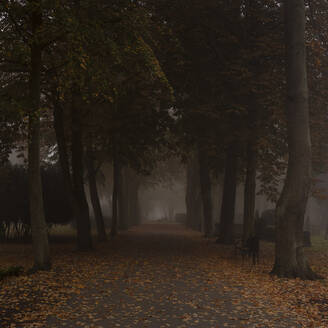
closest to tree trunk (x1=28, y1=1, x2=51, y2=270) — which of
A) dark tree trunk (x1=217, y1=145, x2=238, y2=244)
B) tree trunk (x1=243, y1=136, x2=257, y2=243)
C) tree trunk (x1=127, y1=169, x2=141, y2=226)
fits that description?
tree trunk (x1=243, y1=136, x2=257, y2=243)

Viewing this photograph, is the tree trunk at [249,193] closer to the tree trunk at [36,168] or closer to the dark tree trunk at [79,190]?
the dark tree trunk at [79,190]

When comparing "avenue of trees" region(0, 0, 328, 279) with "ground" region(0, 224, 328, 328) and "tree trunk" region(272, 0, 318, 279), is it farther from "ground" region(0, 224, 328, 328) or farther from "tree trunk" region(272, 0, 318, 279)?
"ground" region(0, 224, 328, 328)

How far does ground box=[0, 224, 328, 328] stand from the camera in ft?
26.2

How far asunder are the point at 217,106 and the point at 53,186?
419 inches

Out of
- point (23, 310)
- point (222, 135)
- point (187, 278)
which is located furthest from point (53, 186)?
point (23, 310)

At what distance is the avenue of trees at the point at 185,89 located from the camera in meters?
12.9

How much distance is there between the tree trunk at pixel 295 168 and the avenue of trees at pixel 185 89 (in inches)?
1.1

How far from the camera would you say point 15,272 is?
38.6 feet

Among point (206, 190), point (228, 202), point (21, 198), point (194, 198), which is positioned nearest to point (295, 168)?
point (228, 202)

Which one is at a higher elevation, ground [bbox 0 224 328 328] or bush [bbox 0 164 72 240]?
bush [bbox 0 164 72 240]

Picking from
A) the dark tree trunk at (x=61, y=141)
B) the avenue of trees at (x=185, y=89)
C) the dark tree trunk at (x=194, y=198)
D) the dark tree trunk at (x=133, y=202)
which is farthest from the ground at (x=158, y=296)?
the dark tree trunk at (x=133, y=202)

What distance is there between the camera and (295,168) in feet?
43.7

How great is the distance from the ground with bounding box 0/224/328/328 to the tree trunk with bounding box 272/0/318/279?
0.75 metres

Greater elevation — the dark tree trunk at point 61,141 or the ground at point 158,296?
the dark tree trunk at point 61,141
